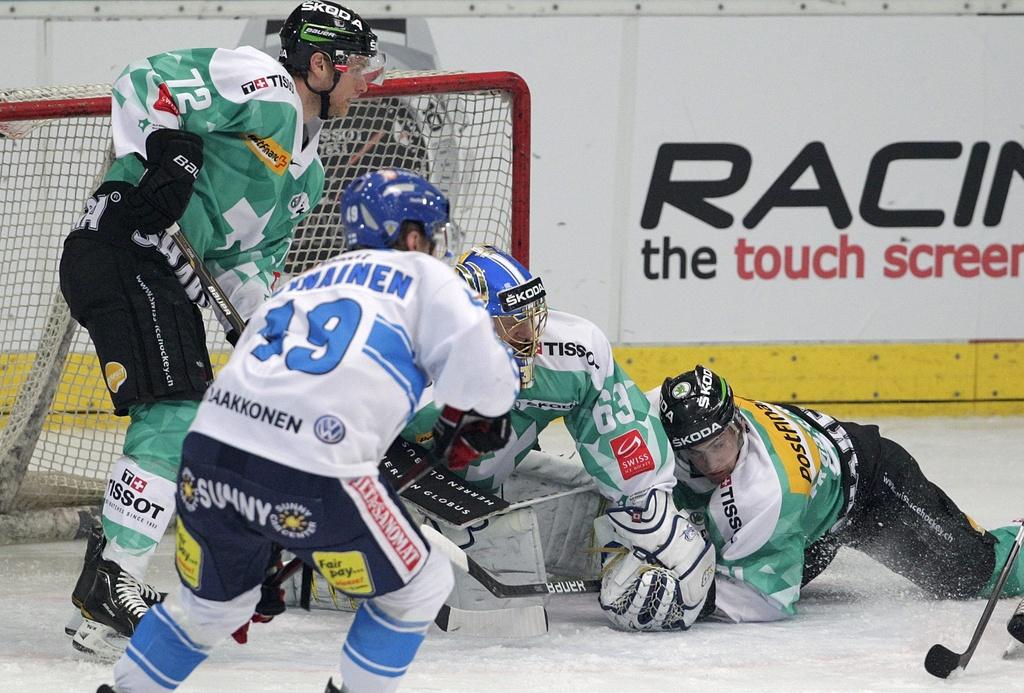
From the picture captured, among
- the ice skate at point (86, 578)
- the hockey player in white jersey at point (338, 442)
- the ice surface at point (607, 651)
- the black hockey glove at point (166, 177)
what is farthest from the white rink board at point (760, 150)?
the hockey player in white jersey at point (338, 442)

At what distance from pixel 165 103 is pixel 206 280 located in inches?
13.9

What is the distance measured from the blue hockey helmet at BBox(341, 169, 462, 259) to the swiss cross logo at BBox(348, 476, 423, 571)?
1.23 feet

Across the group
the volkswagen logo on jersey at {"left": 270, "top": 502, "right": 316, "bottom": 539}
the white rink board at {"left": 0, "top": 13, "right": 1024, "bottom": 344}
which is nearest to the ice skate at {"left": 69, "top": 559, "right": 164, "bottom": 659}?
the volkswagen logo on jersey at {"left": 270, "top": 502, "right": 316, "bottom": 539}

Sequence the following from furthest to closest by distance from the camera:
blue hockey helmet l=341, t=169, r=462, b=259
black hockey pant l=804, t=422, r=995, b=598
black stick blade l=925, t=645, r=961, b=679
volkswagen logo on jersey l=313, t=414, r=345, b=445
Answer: black hockey pant l=804, t=422, r=995, b=598 < black stick blade l=925, t=645, r=961, b=679 < blue hockey helmet l=341, t=169, r=462, b=259 < volkswagen logo on jersey l=313, t=414, r=345, b=445

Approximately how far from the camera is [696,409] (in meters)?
3.30

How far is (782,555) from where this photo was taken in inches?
131

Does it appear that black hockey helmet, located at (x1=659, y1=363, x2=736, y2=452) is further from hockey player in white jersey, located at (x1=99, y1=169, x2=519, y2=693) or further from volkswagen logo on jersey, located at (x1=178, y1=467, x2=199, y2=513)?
volkswagen logo on jersey, located at (x1=178, y1=467, x2=199, y2=513)

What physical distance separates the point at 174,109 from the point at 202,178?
6.4 inches

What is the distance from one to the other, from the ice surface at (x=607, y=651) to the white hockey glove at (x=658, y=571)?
48 millimetres

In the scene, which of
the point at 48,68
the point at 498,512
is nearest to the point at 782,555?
the point at 498,512

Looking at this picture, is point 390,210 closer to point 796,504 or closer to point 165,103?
point 165,103

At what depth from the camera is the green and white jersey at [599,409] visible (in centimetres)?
330

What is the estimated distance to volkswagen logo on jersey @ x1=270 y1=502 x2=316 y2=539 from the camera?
2213mm

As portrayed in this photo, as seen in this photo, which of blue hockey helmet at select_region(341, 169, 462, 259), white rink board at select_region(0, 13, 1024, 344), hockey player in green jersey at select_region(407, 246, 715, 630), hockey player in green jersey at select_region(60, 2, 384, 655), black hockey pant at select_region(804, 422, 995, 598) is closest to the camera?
blue hockey helmet at select_region(341, 169, 462, 259)
